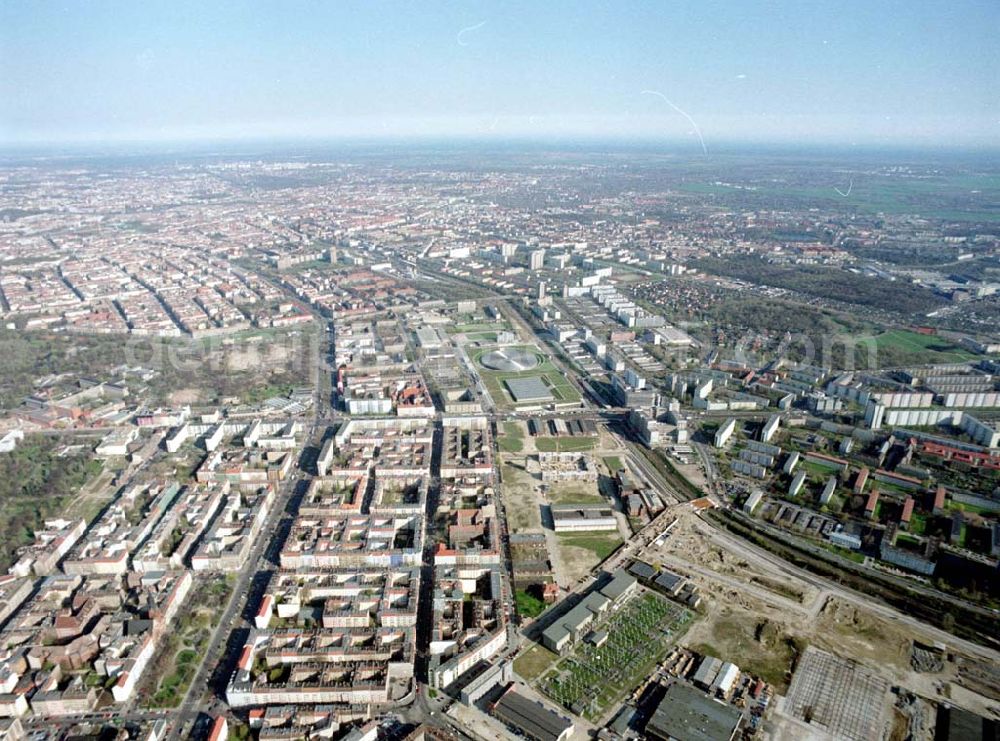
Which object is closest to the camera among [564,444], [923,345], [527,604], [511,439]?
[527,604]

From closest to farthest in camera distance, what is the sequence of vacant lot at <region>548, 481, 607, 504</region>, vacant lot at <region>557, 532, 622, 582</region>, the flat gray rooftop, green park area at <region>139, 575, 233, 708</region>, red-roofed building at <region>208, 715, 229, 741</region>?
1. red-roofed building at <region>208, 715, 229, 741</region>
2. green park area at <region>139, 575, 233, 708</region>
3. vacant lot at <region>557, 532, 622, 582</region>
4. vacant lot at <region>548, 481, 607, 504</region>
5. the flat gray rooftop

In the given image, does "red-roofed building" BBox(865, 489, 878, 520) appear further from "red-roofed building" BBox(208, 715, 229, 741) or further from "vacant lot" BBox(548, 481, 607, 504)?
"red-roofed building" BBox(208, 715, 229, 741)

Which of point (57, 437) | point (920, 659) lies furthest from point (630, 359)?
point (57, 437)

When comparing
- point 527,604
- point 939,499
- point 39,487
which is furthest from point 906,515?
point 39,487

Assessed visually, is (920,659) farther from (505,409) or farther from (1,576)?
(1,576)

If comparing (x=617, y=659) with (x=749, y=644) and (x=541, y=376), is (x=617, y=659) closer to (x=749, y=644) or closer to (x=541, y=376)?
(x=749, y=644)

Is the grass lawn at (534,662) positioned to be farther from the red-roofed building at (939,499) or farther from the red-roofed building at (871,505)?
the red-roofed building at (939,499)

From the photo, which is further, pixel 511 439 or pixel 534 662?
pixel 511 439

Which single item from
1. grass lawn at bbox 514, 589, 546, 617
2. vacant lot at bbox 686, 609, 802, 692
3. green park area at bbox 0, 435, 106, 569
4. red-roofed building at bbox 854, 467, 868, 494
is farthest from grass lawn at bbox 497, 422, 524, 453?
green park area at bbox 0, 435, 106, 569
